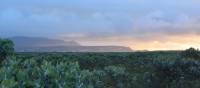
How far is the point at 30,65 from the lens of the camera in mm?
14914

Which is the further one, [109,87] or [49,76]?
[109,87]

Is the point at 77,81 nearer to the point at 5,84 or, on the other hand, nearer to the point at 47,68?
the point at 47,68

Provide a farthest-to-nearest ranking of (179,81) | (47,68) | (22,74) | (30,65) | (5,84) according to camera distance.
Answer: (179,81)
(30,65)
(47,68)
(22,74)
(5,84)

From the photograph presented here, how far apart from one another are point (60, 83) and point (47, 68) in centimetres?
54

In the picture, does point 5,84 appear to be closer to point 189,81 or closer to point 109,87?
point 109,87

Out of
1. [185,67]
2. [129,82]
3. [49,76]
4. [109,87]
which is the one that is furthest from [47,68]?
[185,67]

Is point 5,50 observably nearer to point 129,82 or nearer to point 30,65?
point 129,82

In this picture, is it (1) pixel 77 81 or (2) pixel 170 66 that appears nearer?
(1) pixel 77 81

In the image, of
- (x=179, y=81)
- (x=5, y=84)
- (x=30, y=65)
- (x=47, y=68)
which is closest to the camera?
(x=5, y=84)

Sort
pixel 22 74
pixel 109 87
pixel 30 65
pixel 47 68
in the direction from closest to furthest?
pixel 22 74 → pixel 47 68 → pixel 30 65 → pixel 109 87

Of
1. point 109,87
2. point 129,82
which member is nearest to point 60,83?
point 109,87

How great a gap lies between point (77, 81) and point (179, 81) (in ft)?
68.1

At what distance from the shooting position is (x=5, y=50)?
30.6 metres

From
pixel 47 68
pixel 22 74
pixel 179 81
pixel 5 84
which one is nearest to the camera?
pixel 5 84
